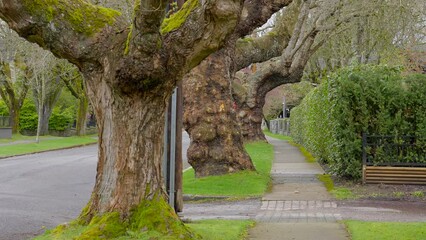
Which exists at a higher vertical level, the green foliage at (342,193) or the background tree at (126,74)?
the background tree at (126,74)

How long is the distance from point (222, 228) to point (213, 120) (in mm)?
7836

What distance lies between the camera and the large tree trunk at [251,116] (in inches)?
1390

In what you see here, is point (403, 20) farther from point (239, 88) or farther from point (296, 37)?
point (239, 88)

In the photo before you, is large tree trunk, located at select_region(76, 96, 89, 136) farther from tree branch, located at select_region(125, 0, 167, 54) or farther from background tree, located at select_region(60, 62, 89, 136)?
tree branch, located at select_region(125, 0, 167, 54)

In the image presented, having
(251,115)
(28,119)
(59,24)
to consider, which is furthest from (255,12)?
(28,119)

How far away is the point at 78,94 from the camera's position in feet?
174

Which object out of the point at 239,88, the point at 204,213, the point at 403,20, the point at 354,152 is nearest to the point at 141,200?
the point at 204,213

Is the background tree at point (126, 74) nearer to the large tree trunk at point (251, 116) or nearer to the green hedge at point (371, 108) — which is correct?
the green hedge at point (371, 108)

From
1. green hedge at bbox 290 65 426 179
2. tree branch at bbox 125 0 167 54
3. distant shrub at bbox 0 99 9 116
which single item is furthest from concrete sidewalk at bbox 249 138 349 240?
distant shrub at bbox 0 99 9 116

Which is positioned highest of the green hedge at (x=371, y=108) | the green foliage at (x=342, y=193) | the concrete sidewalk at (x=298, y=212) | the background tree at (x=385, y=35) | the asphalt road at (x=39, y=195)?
the background tree at (x=385, y=35)

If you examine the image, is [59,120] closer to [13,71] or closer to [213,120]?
[13,71]

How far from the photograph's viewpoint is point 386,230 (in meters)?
9.48

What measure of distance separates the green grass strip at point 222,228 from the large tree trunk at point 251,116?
24559 millimetres

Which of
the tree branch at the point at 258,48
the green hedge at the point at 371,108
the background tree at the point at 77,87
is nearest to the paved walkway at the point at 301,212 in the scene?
the green hedge at the point at 371,108
